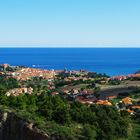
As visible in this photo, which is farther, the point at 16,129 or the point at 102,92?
the point at 102,92

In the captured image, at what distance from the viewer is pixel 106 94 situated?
6041cm

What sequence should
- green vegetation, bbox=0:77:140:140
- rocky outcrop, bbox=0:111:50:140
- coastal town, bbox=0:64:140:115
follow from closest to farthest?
green vegetation, bbox=0:77:140:140 → rocky outcrop, bbox=0:111:50:140 → coastal town, bbox=0:64:140:115

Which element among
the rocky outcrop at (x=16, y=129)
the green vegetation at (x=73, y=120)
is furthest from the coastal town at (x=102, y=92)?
the rocky outcrop at (x=16, y=129)

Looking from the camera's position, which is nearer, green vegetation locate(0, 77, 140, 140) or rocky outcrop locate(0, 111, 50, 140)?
green vegetation locate(0, 77, 140, 140)

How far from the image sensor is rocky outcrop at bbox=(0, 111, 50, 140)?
79.6 ft

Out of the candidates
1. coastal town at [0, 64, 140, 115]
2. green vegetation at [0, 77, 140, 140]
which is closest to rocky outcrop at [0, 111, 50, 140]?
green vegetation at [0, 77, 140, 140]

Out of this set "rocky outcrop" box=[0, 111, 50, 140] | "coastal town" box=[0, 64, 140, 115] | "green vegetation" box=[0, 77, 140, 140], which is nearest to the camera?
"green vegetation" box=[0, 77, 140, 140]

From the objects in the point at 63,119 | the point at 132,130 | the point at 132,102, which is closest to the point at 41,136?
the point at 63,119

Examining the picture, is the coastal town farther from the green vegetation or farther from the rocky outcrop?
the rocky outcrop

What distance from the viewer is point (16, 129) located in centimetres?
2552

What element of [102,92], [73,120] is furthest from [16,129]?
[102,92]

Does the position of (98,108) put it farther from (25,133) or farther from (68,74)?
(68,74)

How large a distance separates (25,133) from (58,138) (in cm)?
240

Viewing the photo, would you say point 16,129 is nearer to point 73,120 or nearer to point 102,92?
point 73,120
